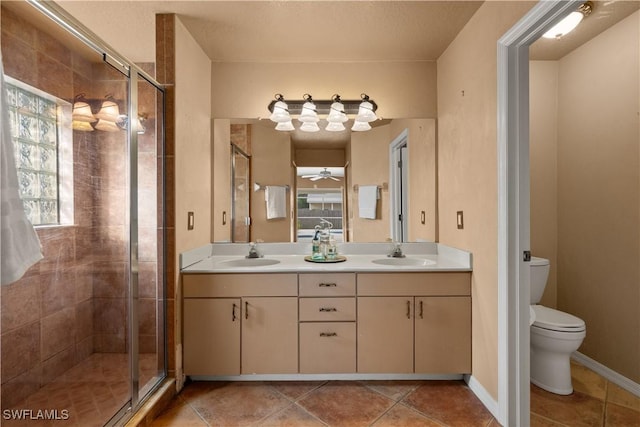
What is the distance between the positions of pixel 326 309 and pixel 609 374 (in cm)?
196

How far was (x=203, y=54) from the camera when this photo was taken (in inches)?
89.8

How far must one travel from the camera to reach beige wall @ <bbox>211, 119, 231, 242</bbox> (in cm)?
240

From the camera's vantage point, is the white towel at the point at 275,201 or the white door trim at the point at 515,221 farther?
the white towel at the point at 275,201

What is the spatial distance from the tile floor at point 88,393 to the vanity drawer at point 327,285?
0.98 metres

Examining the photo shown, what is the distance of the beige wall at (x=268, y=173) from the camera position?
8.12 feet

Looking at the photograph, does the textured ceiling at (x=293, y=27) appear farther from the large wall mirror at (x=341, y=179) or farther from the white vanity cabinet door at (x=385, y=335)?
the white vanity cabinet door at (x=385, y=335)

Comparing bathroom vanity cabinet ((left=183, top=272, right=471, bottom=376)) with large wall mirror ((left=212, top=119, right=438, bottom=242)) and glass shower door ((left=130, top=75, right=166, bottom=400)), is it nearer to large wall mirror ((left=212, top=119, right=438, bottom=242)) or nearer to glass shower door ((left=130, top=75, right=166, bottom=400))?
glass shower door ((left=130, top=75, right=166, bottom=400))

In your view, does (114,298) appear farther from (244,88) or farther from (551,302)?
(551,302)

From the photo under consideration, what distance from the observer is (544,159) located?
8.20ft

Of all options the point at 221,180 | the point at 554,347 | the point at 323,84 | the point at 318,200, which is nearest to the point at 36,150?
the point at 221,180

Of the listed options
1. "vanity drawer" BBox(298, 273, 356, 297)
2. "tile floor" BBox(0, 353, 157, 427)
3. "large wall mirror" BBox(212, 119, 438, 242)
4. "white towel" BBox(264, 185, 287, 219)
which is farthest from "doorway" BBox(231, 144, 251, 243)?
"tile floor" BBox(0, 353, 157, 427)

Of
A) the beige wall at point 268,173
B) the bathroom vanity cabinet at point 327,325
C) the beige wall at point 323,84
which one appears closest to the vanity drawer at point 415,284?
the bathroom vanity cabinet at point 327,325

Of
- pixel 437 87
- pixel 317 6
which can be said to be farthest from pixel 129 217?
pixel 437 87

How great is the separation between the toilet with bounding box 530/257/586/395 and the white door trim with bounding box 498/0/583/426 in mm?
461
